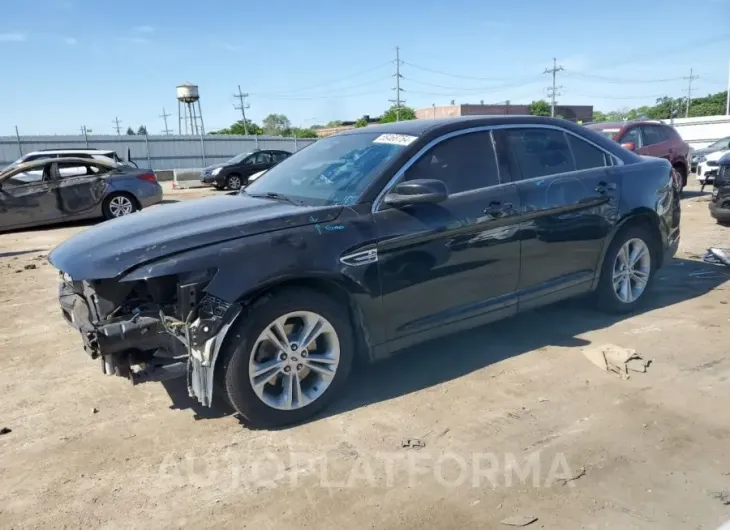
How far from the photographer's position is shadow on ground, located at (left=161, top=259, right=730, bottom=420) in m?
3.97

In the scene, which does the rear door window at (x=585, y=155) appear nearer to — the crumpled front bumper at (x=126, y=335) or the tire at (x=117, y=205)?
the crumpled front bumper at (x=126, y=335)

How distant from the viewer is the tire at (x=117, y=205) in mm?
12414

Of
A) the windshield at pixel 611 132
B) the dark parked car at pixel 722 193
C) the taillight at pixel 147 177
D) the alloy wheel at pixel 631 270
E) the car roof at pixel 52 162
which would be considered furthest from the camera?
the taillight at pixel 147 177

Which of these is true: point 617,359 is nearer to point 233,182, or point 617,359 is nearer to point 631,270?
point 631,270

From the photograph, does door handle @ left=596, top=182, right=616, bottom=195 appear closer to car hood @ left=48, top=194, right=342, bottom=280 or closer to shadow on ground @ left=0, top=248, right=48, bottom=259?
car hood @ left=48, top=194, right=342, bottom=280

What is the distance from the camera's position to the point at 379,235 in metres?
3.74

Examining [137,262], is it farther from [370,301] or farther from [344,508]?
[344,508]

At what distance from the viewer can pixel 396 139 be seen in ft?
13.8

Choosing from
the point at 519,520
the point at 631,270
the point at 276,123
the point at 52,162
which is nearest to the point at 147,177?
the point at 52,162

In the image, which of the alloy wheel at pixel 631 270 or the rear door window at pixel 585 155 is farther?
the alloy wheel at pixel 631 270

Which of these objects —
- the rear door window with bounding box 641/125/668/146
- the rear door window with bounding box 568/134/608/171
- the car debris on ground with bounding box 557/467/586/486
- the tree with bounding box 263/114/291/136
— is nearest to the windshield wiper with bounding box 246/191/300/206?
the car debris on ground with bounding box 557/467/586/486

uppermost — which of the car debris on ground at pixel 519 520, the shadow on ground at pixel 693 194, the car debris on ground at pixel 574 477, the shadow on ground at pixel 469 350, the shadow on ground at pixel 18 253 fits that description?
the shadow on ground at pixel 18 253

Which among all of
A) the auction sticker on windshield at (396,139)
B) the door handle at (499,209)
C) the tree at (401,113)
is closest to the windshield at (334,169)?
the auction sticker on windshield at (396,139)

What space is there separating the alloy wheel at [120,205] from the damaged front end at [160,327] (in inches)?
382
